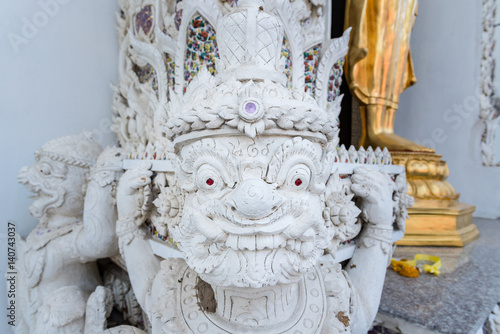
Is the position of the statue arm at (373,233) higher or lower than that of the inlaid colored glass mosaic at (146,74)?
lower

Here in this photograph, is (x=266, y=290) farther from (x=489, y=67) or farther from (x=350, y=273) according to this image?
(x=489, y=67)

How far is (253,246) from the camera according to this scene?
0.66 m

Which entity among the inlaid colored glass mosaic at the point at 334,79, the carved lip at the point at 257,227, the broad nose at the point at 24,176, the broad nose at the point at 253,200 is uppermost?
the inlaid colored glass mosaic at the point at 334,79

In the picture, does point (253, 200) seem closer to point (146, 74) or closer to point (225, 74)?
point (225, 74)

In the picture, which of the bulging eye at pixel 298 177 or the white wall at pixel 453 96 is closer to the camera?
the bulging eye at pixel 298 177

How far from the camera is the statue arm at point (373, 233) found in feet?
3.61

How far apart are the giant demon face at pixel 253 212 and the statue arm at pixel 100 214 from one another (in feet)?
2.52

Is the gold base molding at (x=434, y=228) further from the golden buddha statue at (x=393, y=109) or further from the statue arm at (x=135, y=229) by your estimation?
the statue arm at (x=135, y=229)

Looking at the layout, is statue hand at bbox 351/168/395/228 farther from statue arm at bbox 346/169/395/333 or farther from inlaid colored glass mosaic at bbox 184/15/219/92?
inlaid colored glass mosaic at bbox 184/15/219/92

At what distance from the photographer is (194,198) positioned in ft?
2.47

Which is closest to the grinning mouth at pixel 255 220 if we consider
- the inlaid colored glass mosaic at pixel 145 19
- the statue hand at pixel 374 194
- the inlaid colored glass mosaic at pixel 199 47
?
the statue hand at pixel 374 194

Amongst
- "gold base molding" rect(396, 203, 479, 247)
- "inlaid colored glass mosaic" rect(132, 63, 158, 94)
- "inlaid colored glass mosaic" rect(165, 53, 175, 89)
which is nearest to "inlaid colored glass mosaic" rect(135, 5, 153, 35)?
"inlaid colored glass mosaic" rect(132, 63, 158, 94)

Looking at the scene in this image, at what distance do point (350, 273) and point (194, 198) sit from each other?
2.39ft

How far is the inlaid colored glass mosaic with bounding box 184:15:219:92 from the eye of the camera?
1298 mm
